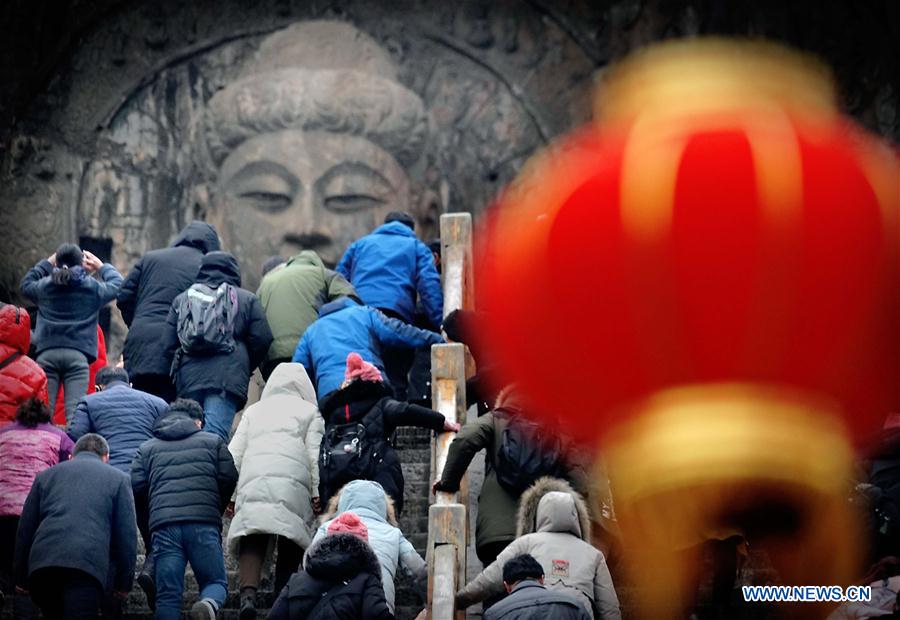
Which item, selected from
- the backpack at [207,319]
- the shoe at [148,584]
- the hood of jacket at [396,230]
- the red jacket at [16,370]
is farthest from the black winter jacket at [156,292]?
the shoe at [148,584]

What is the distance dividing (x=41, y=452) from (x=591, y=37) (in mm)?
8452

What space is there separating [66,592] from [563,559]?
6.87 feet

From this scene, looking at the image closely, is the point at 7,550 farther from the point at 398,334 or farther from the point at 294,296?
the point at 294,296

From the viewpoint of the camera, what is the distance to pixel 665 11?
14883mm

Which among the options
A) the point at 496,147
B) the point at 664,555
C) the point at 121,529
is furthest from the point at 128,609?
the point at 496,147

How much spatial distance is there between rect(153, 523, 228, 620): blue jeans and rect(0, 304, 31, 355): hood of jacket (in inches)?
71.7

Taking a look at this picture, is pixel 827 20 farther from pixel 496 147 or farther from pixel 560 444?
pixel 560 444

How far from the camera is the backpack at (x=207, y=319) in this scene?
28.7 feet

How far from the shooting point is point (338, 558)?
5.99m

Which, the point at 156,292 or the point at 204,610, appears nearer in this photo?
the point at 204,610

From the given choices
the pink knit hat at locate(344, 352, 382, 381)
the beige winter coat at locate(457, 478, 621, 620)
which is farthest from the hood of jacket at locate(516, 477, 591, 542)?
the pink knit hat at locate(344, 352, 382, 381)

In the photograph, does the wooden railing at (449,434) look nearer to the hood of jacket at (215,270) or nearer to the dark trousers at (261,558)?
the dark trousers at (261,558)

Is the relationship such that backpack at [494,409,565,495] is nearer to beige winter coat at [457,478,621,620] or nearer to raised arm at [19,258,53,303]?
beige winter coat at [457,478,621,620]

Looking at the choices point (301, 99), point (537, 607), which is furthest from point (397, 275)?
point (301, 99)
